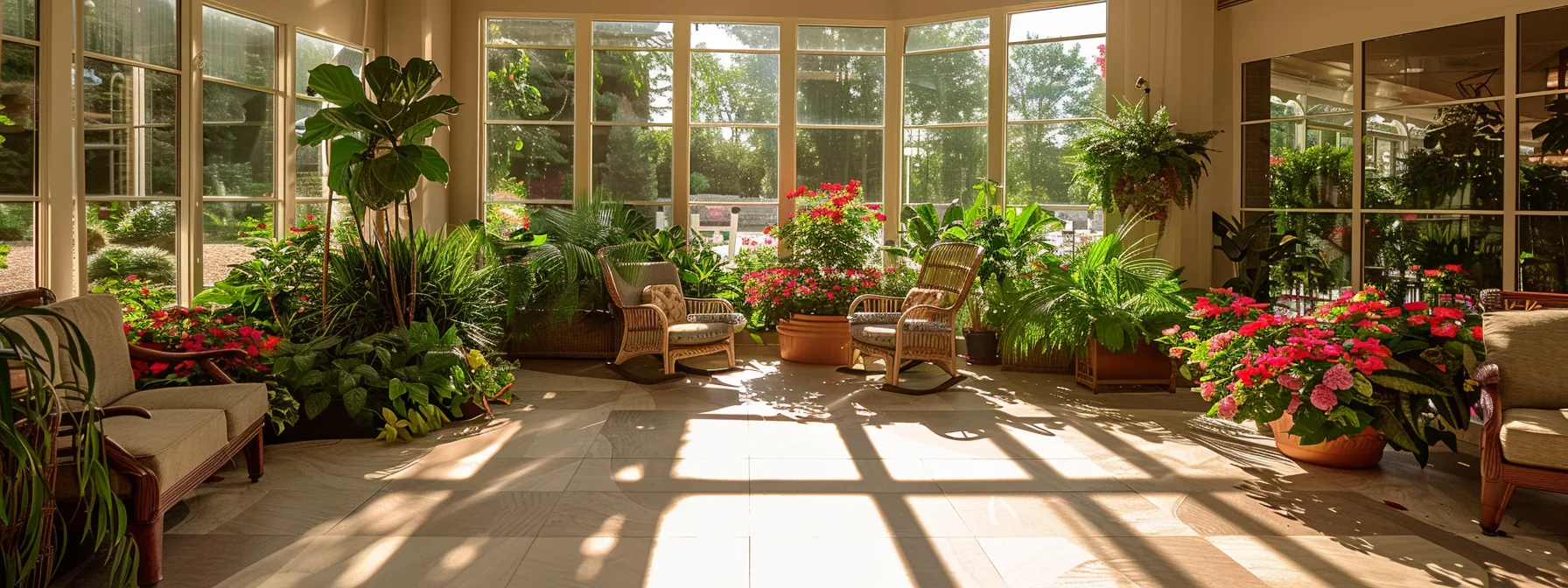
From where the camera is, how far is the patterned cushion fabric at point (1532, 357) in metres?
4.17

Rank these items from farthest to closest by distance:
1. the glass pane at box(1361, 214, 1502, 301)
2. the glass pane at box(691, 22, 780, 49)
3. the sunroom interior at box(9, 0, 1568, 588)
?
1. the glass pane at box(691, 22, 780, 49)
2. the glass pane at box(1361, 214, 1502, 301)
3. the sunroom interior at box(9, 0, 1568, 588)

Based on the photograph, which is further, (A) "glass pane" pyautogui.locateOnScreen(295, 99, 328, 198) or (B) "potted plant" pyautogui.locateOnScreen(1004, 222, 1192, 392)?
(A) "glass pane" pyautogui.locateOnScreen(295, 99, 328, 198)

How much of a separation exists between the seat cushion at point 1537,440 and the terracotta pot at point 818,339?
15.3ft

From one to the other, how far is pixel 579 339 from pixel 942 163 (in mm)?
3482

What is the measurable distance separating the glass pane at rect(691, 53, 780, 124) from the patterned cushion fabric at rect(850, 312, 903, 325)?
2.61m

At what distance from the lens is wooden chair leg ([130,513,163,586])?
3.26 meters

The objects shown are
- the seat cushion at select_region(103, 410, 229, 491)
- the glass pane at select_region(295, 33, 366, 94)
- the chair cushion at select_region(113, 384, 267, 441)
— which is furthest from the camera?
the glass pane at select_region(295, 33, 366, 94)

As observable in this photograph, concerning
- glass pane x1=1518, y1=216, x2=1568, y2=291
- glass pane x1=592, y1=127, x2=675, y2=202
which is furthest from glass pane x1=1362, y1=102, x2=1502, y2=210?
glass pane x1=592, y1=127, x2=675, y2=202

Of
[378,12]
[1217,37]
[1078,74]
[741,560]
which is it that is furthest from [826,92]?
[741,560]

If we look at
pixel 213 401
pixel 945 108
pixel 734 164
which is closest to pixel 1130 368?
pixel 945 108

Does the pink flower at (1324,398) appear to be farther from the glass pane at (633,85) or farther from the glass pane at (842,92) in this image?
the glass pane at (633,85)

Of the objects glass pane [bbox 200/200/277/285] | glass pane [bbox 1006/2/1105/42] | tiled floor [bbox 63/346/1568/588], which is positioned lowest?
tiled floor [bbox 63/346/1568/588]

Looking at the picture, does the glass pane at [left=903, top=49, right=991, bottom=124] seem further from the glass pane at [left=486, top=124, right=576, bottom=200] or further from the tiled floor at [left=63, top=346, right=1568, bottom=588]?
the tiled floor at [left=63, top=346, right=1568, bottom=588]

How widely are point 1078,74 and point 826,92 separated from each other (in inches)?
87.1
